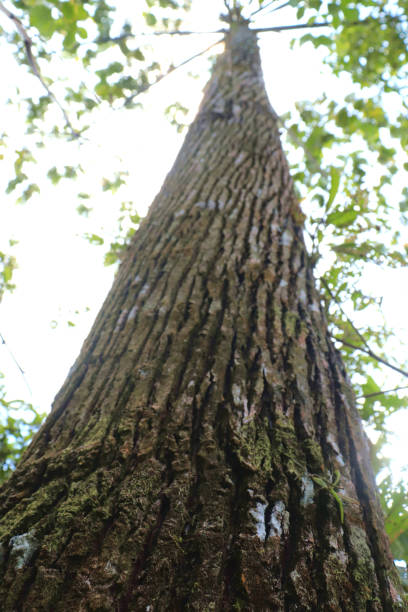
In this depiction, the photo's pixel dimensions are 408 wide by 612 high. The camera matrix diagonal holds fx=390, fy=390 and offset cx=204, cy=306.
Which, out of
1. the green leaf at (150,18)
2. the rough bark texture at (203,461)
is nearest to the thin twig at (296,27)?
the green leaf at (150,18)

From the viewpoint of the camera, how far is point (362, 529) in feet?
3.31

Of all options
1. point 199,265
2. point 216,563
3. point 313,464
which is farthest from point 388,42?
point 216,563

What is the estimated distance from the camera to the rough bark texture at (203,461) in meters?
0.80

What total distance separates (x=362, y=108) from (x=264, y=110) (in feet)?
6.68

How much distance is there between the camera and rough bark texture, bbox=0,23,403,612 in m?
0.80

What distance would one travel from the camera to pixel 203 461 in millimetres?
1010

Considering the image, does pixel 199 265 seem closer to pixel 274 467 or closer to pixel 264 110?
pixel 274 467

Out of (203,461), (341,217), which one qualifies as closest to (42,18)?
(341,217)

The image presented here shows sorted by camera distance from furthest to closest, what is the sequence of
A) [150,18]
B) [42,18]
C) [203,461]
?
Result: [150,18] < [42,18] < [203,461]

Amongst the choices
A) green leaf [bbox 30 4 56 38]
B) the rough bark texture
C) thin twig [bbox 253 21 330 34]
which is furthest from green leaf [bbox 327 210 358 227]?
thin twig [bbox 253 21 330 34]

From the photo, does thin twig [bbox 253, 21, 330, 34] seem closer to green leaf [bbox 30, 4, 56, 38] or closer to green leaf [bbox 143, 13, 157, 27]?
green leaf [bbox 143, 13, 157, 27]

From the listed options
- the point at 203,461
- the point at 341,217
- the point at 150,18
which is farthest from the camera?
the point at 150,18

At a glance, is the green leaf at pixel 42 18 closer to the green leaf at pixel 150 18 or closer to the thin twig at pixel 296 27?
the green leaf at pixel 150 18

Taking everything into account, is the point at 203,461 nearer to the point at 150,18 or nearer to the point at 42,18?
the point at 42,18
